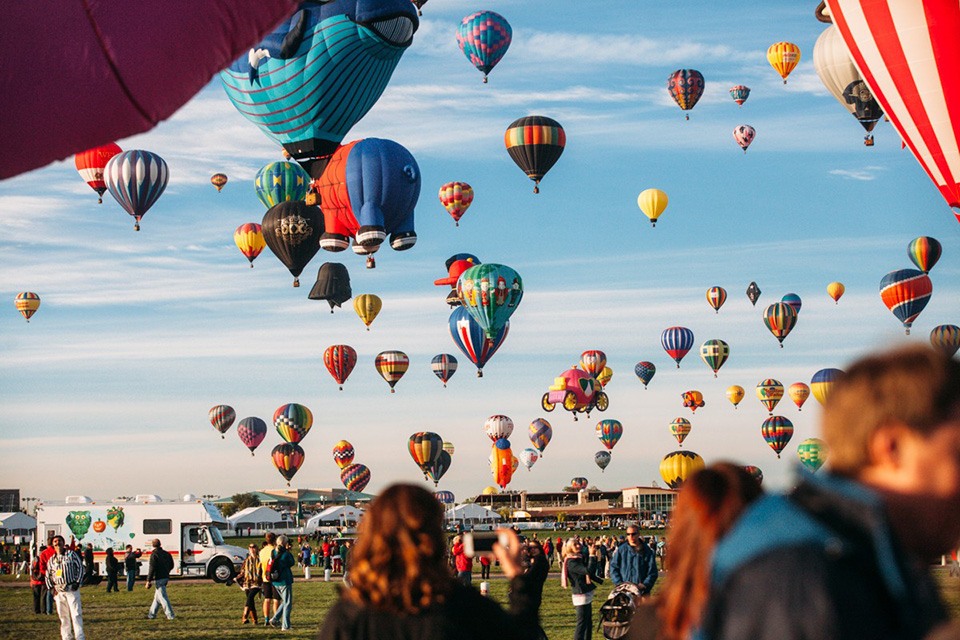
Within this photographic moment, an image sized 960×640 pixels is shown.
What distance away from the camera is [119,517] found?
31734mm

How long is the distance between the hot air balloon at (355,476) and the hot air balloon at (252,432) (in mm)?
9951

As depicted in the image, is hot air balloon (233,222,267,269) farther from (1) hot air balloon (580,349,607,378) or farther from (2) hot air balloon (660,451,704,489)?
(1) hot air balloon (580,349,607,378)

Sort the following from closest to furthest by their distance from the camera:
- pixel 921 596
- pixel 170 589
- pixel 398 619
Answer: pixel 921 596
pixel 398 619
pixel 170 589

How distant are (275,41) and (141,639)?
1262 centimetres

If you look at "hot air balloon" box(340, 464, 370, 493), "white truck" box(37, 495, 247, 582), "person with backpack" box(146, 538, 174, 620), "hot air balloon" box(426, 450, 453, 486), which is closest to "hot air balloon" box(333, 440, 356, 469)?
"hot air balloon" box(340, 464, 370, 493)

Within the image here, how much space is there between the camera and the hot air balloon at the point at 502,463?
60.8 m

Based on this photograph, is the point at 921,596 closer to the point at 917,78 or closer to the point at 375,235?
the point at 917,78

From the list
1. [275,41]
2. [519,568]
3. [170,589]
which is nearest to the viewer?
[519,568]

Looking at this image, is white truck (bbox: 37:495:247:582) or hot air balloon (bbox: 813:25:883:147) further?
hot air balloon (bbox: 813:25:883:147)

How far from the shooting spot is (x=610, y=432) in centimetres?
6850

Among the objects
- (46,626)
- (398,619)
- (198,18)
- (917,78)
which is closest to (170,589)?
(46,626)

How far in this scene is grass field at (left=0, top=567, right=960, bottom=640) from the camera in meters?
17.5

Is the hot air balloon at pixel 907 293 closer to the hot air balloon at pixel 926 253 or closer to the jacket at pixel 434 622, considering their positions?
the hot air balloon at pixel 926 253

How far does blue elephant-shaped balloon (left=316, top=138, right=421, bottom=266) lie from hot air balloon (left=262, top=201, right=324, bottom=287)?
0.53 m
